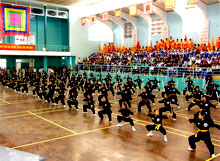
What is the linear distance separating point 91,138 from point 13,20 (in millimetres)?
24370

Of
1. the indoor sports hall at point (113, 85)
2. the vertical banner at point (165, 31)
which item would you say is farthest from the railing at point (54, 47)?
the vertical banner at point (165, 31)

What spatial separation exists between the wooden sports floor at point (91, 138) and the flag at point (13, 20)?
17.9 meters

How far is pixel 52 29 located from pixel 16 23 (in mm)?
15468

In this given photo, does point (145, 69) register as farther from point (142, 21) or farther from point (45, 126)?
point (45, 126)

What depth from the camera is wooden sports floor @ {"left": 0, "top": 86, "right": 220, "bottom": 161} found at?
305 inches

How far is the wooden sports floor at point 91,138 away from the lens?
25.4 ft

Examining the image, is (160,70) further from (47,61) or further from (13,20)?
(47,61)

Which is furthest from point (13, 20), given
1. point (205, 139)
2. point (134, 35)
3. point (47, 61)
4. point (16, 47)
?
point (205, 139)

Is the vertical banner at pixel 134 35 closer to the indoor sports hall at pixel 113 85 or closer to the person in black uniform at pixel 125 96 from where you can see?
the indoor sports hall at pixel 113 85

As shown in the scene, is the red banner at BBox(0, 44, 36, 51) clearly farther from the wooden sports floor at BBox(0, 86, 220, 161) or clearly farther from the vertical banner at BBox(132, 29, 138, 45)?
the wooden sports floor at BBox(0, 86, 220, 161)

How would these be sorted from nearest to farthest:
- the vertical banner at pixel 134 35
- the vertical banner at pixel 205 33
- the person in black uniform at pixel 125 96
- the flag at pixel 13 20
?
the person in black uniform at pixel 125 96 < the flag at pixel 13 20 < the vertical banner at pixel 205 33 < the vertical banner at pixel 134 35

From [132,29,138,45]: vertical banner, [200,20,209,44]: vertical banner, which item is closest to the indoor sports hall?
[132,29,138,45]: vertical banner

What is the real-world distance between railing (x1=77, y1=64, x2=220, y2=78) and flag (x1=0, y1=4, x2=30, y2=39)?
1102 centimetres

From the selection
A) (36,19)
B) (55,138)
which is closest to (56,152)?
(55,138)
